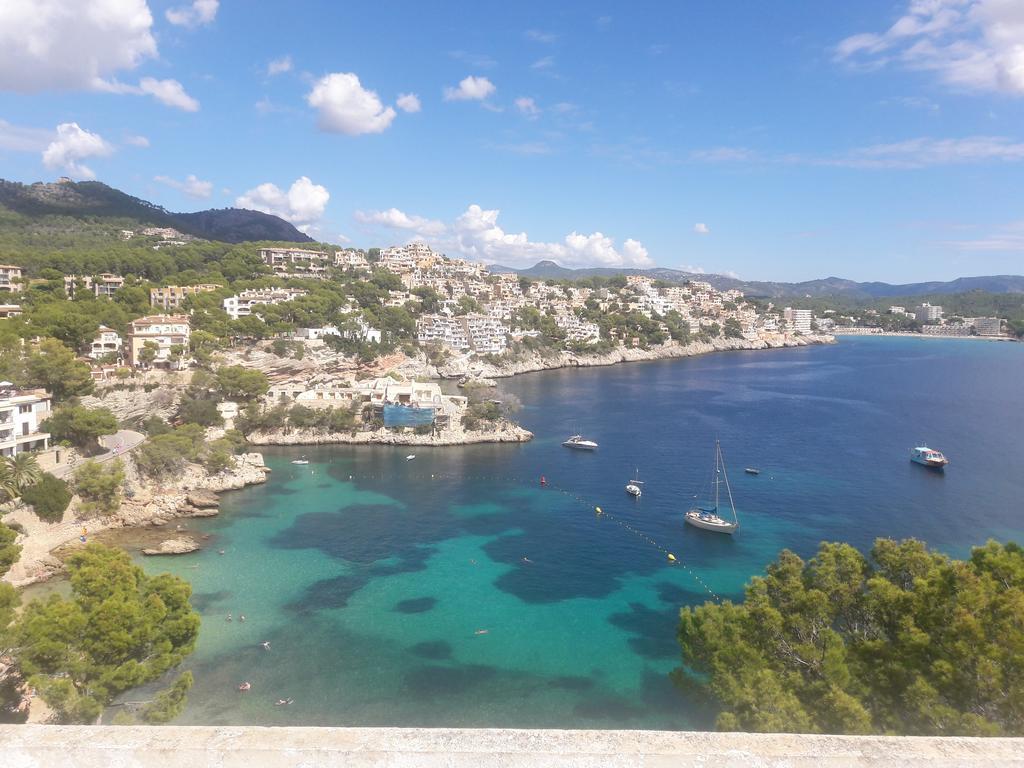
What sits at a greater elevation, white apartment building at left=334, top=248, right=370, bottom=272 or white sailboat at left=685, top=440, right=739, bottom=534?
white apartment building at left=334, top=248, right=370, bottom=272

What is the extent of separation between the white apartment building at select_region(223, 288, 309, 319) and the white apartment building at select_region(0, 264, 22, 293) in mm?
15074

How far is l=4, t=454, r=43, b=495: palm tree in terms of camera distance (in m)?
20.9

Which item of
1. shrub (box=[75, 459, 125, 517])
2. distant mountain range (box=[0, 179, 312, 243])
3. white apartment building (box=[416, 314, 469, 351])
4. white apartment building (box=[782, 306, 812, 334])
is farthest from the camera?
white apartment building (box=[782, 306, 812, 334])

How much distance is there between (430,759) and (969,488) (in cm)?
3559

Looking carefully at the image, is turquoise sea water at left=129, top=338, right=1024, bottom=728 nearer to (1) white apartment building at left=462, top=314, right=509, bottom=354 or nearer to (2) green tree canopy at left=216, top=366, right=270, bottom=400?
(2) green tree canopy at left=216, top=366, right=270, bottom=400

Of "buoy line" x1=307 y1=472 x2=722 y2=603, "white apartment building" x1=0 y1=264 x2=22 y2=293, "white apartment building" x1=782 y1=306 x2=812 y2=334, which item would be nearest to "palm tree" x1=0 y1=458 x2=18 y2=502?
"buoy line" x1=307 y1=472 x2=722 y2=603

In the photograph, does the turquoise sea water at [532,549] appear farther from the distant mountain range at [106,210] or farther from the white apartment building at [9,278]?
the distant mountain range at [106,210]

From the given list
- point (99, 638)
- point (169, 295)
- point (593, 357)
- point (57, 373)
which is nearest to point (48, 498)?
point (57, 373)

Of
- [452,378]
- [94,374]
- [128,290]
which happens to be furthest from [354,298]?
[94,374]

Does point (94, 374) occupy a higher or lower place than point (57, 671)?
higher

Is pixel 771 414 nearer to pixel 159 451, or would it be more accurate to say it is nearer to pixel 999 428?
pixel 999 428

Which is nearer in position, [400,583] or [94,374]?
[400,583]

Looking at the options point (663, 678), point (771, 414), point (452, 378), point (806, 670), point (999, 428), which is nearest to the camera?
point (806, 670)

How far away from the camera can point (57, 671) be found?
10.6 meters
